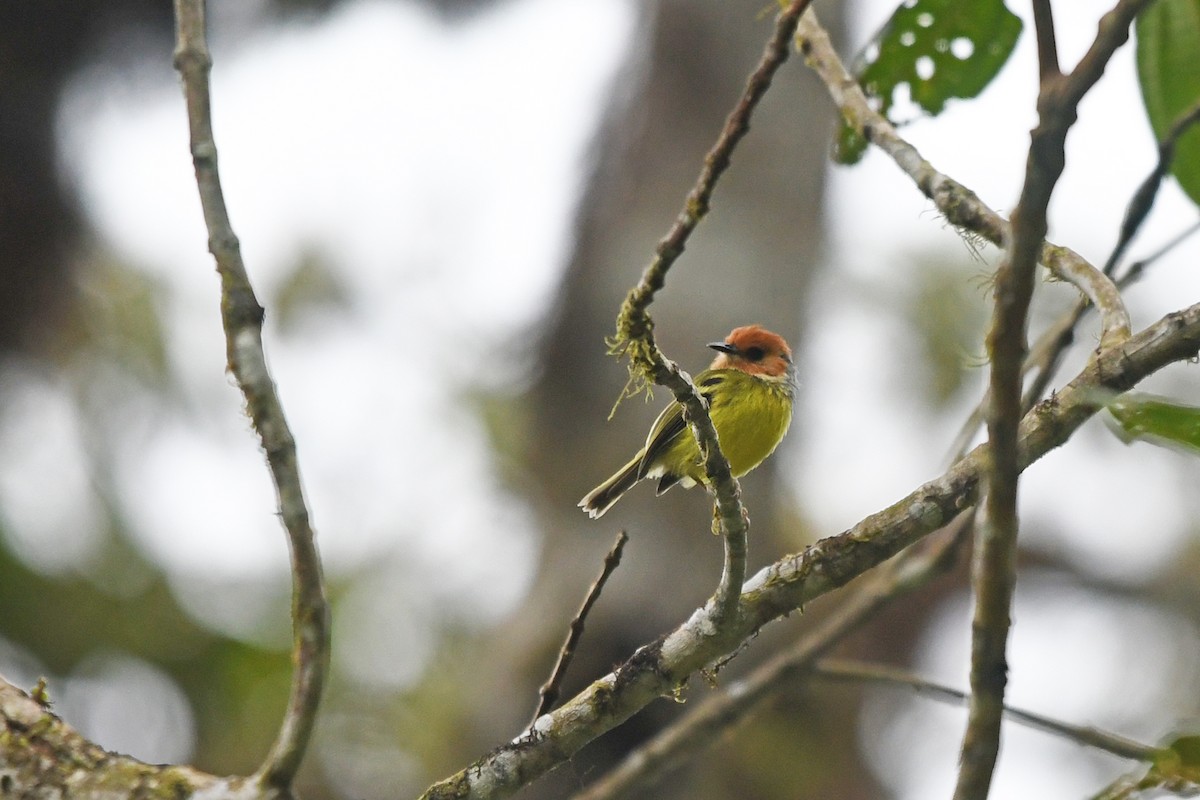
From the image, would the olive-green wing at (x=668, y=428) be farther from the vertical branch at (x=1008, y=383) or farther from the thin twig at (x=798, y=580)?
the vertical branch at (x=1008, y=383)

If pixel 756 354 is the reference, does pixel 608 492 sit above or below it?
below

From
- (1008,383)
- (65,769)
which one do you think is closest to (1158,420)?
(1008,383)

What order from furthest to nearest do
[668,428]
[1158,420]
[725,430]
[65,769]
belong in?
[725,430]
[668,428]
[65,769]
[1158,420]

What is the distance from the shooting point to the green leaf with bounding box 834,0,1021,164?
3.55 metres

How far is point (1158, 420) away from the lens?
1792mm

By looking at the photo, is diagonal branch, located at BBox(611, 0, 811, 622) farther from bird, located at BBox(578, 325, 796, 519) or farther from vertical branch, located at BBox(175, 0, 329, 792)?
bird, located at BBox(578, 325, 796, 519)

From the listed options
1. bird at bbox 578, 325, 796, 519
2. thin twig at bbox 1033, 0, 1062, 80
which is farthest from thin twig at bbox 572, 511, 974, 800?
thin twig at bbox 1033, 0, 1062, 80

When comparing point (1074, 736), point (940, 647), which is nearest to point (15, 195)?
point (940, 647)

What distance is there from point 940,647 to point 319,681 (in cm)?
800

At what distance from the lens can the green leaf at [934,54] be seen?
3.55 m

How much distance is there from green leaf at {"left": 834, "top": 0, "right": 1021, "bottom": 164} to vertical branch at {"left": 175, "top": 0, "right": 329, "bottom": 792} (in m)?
2.25

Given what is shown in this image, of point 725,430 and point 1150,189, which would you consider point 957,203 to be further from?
point 725,430

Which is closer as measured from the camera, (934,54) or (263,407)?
(263,407)

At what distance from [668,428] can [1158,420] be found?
3.29m
